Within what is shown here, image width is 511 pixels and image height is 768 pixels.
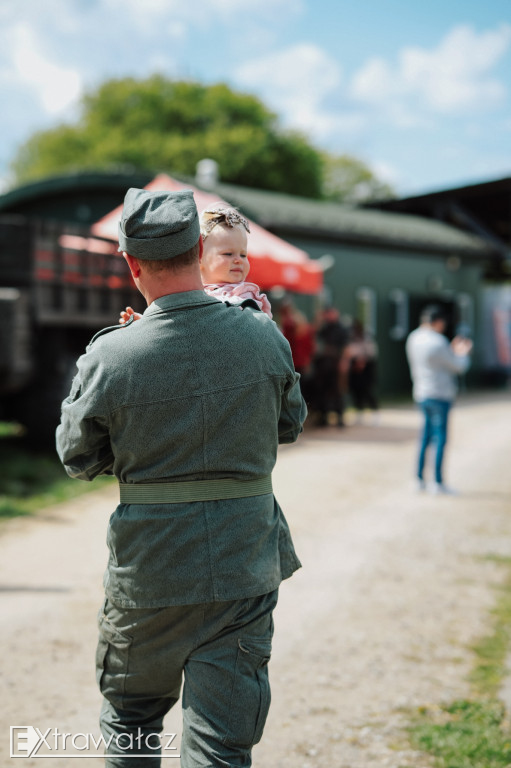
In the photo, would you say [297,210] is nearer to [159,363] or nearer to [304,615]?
[304,615]

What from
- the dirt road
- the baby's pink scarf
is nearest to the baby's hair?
the baby's pink scarf

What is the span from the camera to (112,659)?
2.49m

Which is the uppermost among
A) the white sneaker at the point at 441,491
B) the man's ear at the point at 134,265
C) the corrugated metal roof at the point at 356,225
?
the corrugated metal roof at the point at 356,225

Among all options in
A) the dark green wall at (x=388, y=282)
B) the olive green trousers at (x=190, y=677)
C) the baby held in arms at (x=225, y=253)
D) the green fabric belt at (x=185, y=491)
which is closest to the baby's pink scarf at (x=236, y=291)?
the baby held in arms at (x=225, y=253)

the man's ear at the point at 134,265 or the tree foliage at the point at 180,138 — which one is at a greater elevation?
the tree foliage at the point at 180,138

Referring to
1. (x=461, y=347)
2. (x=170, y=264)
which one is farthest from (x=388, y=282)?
(x=170, y=264)

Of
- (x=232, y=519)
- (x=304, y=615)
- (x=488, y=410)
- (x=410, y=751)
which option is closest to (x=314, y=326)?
(x=488, y=410)

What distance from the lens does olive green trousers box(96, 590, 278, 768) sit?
2328 millimetres

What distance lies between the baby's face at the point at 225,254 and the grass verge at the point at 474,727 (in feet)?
7.19

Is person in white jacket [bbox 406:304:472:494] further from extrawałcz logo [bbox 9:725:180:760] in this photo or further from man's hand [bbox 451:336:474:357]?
extrawałcz logo [bbox 9:725:180:760]

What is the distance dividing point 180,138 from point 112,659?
50.6m

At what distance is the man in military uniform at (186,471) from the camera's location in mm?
2328

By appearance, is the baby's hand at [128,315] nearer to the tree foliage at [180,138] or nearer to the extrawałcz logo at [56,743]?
the extrawałcz logo at [56,743]

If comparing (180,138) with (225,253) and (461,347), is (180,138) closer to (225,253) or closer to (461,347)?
(461,347)
